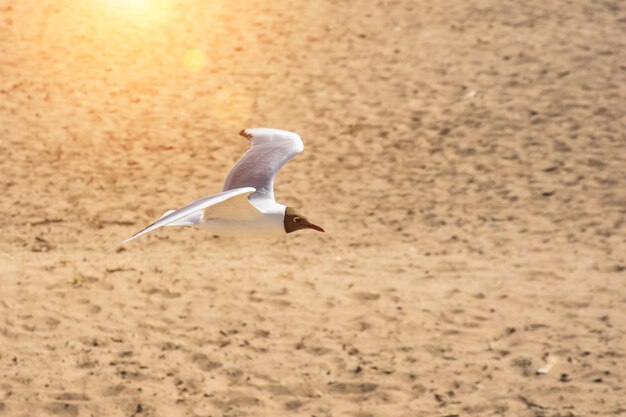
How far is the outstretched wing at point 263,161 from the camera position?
17.5 feet

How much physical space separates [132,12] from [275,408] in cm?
901

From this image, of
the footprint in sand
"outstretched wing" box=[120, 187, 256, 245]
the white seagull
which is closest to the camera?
"outstretched wing" box=[120, 187, 256, 245]

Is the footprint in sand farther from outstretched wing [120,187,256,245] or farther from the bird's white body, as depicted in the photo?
outstretched wing [120,187,256,245]

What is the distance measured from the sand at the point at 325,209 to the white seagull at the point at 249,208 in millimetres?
1565

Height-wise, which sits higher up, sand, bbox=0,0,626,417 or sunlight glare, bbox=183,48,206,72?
sunlight glare, bbox=183,48,206,72

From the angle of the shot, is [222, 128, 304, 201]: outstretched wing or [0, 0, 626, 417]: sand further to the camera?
[0, 0, 626, 417]: sand

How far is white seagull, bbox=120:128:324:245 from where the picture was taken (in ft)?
13.8

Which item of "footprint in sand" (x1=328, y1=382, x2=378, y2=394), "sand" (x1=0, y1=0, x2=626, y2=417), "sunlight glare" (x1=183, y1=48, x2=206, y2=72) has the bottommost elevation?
"footprint in sand" (x1=328, y1=382, x2=378, y2=394)

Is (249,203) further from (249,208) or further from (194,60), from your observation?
(194,60)

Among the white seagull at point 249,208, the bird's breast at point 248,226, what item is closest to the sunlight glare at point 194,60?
the white seagull at point 249,208

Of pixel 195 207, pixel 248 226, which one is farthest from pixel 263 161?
pixel 195 207

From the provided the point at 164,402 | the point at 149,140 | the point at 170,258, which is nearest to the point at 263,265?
the point at 170,258

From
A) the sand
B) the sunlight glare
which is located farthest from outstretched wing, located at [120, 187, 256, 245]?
the sunlight glare

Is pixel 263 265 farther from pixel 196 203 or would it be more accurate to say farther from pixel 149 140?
pixel 196 203
